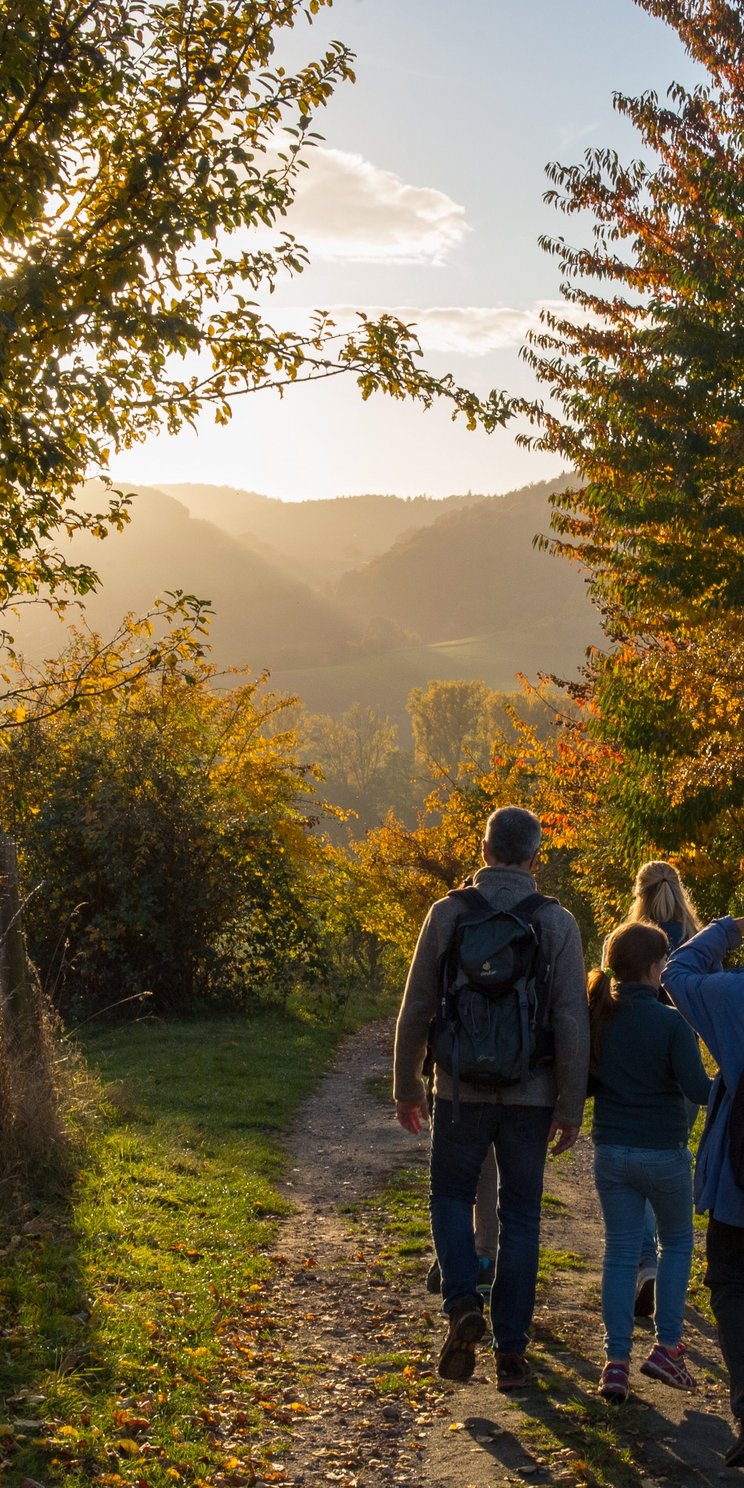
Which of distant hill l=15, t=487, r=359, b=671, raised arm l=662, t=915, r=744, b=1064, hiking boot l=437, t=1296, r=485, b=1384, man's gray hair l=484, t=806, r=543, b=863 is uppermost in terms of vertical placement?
distant hill l=15, t=487, r=359, b=671

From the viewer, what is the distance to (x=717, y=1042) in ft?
12.3

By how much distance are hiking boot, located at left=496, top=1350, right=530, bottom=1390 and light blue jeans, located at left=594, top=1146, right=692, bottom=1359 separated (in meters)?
0.33

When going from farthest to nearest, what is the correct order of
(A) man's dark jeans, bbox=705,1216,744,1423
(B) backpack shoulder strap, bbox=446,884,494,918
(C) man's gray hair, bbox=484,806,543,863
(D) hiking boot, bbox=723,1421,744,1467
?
(C) man's gray hair, bbox=484,806,543,863 < (B) backpack shoulder strap, bbox=446,884,494,918 < (A) man's dark jeans, bbox=705,1216,744,1423 < (D) hiking boot, bbox=723,1421,744,1467

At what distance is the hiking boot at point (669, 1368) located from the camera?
4.82 meters

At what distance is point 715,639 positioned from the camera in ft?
41.3

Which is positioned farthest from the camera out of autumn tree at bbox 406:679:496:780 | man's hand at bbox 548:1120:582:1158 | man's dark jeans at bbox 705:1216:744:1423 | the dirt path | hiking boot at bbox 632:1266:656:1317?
autumn tree at bbox 406:679:496:780

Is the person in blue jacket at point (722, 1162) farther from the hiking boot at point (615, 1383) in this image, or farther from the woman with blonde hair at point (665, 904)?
the woman with blonde hair at point (665, 904)

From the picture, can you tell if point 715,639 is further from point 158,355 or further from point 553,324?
point 158,355

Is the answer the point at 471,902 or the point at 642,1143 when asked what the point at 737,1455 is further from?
the point at 471,902

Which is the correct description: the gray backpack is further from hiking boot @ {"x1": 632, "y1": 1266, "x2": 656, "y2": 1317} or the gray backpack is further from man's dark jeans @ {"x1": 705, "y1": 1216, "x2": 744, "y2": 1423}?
hiking boot @ {"x1": 632, "y1": 1266, "x2": 656, "y2": 1317}

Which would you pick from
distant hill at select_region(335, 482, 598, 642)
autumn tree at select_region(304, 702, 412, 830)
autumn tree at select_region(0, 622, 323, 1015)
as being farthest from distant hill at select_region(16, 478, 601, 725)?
autumn tree at select_region(0, 622, 323, 1015)

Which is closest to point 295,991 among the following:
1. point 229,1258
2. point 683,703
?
point 683,703

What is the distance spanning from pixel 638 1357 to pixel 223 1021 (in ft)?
44.3

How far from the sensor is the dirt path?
427 centimetres
